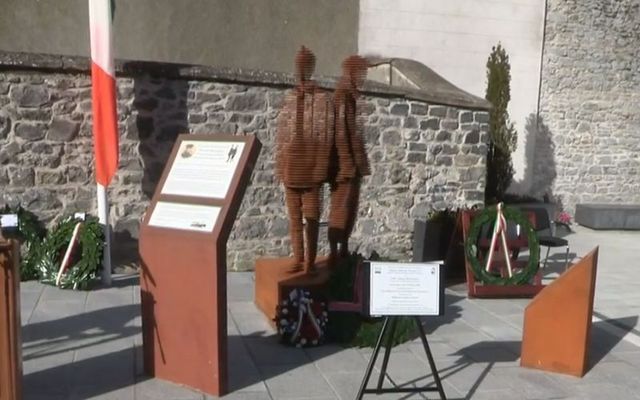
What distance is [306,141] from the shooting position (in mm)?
5965

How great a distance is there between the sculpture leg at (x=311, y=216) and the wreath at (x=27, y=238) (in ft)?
10.1

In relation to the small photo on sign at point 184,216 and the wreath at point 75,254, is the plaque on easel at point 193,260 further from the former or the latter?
the wreath at point 75,254

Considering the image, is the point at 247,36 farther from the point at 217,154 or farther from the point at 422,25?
the point at 217,154

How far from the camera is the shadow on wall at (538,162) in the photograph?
1366cm

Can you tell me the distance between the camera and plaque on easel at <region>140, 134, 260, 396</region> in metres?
4.43

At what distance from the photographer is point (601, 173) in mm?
14453

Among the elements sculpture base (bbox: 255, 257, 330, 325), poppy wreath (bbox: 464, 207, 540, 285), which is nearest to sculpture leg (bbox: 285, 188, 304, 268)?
sculpture base (bbox: 255, 257, 330, 325)

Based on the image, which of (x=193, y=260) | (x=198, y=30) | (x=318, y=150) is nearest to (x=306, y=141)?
(x=318, y=150)

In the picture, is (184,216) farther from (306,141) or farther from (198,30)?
(198,30)

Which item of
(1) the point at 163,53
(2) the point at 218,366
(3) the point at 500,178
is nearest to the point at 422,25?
(3) the point at 500,178

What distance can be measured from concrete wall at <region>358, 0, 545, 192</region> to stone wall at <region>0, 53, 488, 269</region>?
3.13 metres

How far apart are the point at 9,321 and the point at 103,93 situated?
3951 mm

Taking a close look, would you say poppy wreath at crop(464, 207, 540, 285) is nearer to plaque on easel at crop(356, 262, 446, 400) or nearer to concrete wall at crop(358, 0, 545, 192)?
plaque on easel at crop(356, 262, 446, 400)

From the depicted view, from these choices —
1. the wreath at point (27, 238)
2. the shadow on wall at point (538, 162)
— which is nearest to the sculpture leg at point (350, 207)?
the wreath at point (27, 238)
